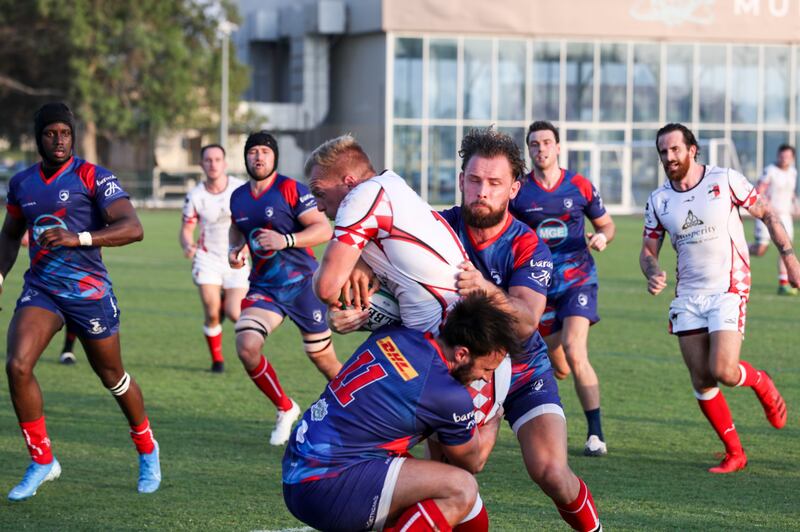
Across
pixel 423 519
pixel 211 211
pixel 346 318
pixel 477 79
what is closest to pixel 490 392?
pixel 346 318

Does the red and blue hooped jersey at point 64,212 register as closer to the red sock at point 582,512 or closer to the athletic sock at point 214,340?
the red sock at point 582,512

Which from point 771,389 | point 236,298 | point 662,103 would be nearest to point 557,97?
point 662,103

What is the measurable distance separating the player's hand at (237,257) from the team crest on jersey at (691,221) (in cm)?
320

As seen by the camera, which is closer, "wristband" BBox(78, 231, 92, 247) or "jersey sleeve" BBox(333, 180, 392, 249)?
"jersey sleeve" BBox(333, 180, 392, 249)

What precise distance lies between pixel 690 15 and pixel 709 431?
4147cm

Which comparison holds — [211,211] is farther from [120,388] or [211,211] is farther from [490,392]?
[490,392]

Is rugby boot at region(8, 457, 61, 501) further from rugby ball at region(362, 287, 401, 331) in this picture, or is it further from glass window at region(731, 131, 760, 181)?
glass window at region(731, 131, 760, 181)

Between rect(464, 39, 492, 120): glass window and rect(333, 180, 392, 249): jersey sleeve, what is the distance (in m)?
43.8

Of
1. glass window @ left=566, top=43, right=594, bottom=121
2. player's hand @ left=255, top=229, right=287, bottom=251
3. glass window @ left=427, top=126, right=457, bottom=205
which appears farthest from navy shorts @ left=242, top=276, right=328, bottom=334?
glass window @ left=566, top=43, right=594, bottom=121

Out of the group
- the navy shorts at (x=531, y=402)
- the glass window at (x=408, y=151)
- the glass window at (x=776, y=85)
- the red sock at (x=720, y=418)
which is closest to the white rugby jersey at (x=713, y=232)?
the red sock at (x=720, y=418)

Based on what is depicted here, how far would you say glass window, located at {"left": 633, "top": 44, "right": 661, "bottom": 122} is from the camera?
4853 cm

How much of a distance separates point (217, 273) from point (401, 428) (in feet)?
25.2

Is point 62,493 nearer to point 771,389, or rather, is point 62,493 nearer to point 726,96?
point 771,389

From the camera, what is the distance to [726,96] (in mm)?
49125
